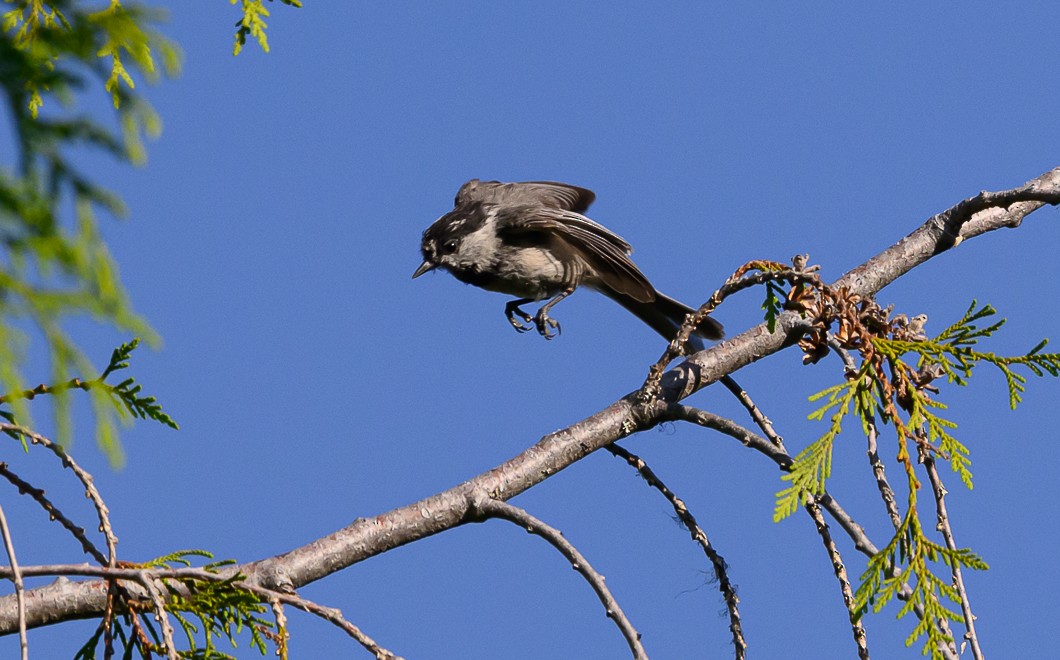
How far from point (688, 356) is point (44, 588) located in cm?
237

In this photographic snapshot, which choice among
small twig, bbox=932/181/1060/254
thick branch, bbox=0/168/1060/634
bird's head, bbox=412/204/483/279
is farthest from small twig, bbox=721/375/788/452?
bird's head, bbox=412/204/483/279

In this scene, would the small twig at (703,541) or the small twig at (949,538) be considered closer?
the small twig at (949,538)

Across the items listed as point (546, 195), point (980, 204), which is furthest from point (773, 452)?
point (546, 195)

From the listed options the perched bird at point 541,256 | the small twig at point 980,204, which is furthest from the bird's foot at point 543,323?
the small twig at point 980,204

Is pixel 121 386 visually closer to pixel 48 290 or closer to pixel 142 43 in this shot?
pixel 48 290

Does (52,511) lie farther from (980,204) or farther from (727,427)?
(980,204)

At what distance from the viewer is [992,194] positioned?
408cm

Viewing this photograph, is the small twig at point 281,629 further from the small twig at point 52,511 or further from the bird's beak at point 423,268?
the bird's beak at point 423,268

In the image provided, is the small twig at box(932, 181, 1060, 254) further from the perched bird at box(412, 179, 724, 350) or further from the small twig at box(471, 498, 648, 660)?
the small twig at box(471, 498, 648, 660)

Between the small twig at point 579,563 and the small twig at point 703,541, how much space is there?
19.3 inches

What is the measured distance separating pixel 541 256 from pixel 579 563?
375 cm

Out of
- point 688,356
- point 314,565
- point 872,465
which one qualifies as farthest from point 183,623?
point 688,356

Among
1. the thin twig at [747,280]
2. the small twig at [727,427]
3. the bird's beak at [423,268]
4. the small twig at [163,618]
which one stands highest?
the bird's beak at [423,268]

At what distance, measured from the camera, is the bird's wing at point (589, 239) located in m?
6.27
